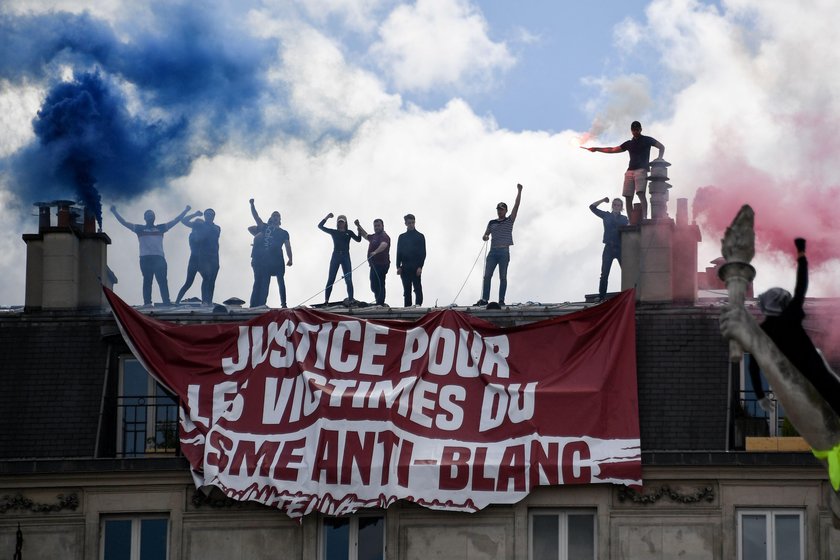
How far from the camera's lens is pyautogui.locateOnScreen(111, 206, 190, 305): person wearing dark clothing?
3791 centimetres

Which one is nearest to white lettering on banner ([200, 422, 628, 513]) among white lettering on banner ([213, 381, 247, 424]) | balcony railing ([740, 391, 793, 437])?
white lettering on banner ([213, 381, 247, 424])

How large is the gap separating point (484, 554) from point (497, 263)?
6.12 m

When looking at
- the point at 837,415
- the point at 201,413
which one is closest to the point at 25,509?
the point at 201,413

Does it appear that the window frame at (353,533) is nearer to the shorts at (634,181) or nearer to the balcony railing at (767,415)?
the balcony railing at (767,415)

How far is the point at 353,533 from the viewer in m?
33.5

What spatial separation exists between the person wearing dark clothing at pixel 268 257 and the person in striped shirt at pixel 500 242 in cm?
387

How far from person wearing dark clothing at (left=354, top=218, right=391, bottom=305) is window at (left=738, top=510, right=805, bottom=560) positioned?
27.2ft

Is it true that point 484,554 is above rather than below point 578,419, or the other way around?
below

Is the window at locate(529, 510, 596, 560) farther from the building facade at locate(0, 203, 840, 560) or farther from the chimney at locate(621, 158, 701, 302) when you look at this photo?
the chimney at locate(621, 158, 701, 302)

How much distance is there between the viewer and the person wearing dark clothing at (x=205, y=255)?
124ft

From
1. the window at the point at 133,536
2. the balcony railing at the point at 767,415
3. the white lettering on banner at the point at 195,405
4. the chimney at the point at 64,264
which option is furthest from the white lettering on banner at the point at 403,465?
the chimney at the point at 64,264

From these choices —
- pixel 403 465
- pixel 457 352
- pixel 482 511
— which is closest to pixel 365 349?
pixel 457 352

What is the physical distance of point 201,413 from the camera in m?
34.0

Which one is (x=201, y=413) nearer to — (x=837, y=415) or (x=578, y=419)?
(x=578, y=419)
